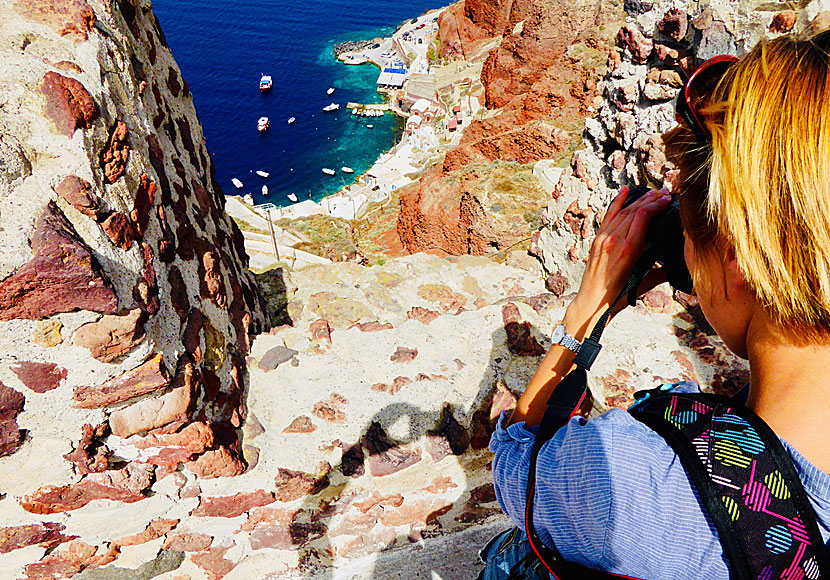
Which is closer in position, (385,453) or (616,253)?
(616,253)

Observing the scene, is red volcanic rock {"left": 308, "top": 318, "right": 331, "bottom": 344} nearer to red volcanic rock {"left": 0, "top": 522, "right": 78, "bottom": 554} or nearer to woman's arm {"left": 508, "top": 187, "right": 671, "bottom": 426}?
red volcanic rock {"left": 0, "top": 522, "right": 78, "bottom": 554}

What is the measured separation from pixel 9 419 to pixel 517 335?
8.10 ft

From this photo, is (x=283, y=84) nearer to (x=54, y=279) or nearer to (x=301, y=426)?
(x=301, y=426)

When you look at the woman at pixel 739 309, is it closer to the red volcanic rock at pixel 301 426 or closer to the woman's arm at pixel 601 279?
the woman's arm at pixel 601 279

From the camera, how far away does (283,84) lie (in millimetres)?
40500

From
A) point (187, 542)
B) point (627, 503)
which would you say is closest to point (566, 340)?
point (627, 503)

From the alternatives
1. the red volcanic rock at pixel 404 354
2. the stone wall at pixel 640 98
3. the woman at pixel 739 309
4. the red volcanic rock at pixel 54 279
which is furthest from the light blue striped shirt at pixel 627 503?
the stone wall at pixel 640 98

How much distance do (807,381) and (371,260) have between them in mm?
10601

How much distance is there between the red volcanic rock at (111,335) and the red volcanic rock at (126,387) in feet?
0.34

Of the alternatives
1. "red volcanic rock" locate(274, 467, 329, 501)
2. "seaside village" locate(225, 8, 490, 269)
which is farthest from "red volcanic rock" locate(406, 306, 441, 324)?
"seaside village" locate(225, 8, 490, 269)

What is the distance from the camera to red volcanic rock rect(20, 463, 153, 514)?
199 centimetres

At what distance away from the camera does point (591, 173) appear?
14.0 feet

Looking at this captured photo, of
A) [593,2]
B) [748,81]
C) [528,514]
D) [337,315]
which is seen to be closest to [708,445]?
[528,514]

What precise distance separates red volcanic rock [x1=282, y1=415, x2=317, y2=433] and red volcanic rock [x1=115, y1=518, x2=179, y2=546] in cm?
64
